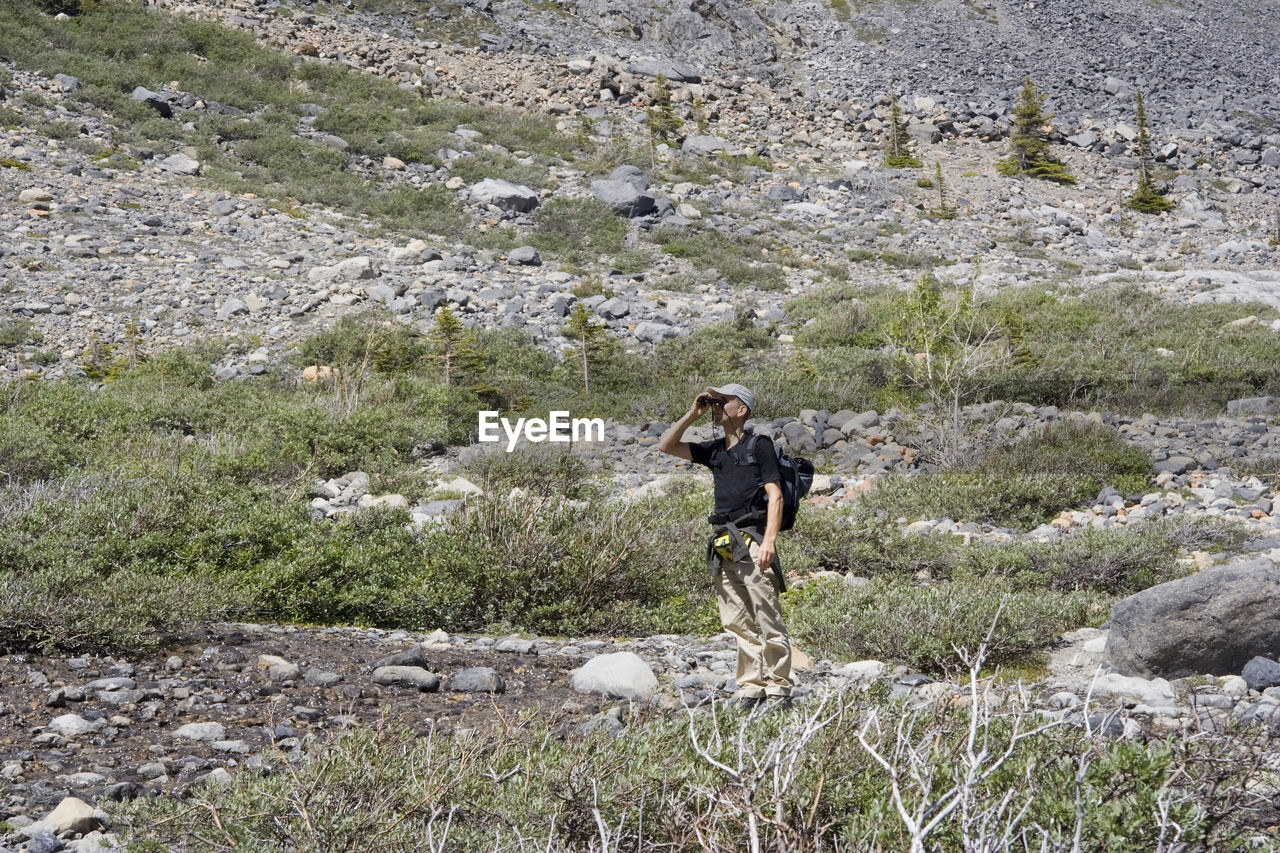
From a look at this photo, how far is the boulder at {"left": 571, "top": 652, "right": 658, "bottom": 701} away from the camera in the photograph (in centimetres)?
442

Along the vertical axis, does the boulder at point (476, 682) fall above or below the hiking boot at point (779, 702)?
below

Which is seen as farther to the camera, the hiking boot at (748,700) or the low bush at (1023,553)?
the low bush at (1023,553)

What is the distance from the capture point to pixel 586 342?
14.3 meters

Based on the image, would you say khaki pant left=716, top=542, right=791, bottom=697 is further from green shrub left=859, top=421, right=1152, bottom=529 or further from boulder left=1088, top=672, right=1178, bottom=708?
green shrub left=859, top=421, right=1152, bottom=529

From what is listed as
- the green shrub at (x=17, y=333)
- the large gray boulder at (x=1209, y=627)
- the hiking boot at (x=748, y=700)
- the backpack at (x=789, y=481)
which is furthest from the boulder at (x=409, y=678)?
the green shrub at (x=17, y=333)

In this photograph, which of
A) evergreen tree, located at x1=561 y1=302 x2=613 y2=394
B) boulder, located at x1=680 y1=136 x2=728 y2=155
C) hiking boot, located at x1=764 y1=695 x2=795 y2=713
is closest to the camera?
hiking boot, located at x1=764 y1=695 x2=795 y2=713

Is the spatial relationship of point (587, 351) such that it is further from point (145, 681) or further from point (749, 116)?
point (749, 116)

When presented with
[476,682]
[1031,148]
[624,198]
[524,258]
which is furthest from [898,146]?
[476,682]

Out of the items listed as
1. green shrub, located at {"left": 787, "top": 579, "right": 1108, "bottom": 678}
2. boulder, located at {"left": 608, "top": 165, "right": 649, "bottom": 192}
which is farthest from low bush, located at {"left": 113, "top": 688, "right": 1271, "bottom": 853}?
boulder, located at {"left": 608, "top": 165, "right": 649, "bottom": 192}

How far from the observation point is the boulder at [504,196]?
71.5 feet

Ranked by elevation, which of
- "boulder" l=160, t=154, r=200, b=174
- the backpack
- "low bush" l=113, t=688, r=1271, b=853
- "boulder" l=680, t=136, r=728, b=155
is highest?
"boulder" l=680, t=136, r=728, b=155

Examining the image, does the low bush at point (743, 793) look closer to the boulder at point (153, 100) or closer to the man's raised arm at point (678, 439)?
the man's raised arm at point (678, 439)

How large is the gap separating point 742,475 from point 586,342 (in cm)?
1032

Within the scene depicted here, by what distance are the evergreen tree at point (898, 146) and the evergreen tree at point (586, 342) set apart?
61.3 ft
